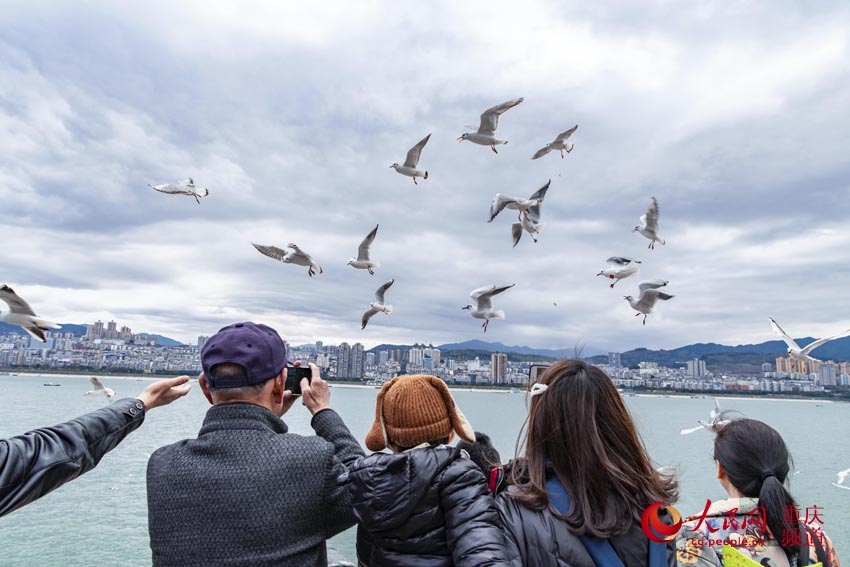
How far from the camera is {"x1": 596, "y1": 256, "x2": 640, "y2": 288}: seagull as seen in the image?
7156 mm

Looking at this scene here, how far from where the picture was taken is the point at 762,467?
2.94 m

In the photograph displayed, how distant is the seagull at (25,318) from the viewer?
128 inches

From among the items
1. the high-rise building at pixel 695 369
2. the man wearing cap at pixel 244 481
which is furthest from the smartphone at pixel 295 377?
the high-rise building at pixel 695 369

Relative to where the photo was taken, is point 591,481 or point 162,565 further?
point 591,481

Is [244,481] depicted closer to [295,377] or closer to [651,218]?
[295,377]

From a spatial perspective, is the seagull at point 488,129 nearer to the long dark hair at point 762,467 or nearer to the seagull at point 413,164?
the seagull at point 413,164

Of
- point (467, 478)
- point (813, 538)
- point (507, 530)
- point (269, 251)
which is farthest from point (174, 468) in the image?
point (269, 251)

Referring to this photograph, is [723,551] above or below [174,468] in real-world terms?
below

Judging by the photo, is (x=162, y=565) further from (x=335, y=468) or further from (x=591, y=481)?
(x=591, y=481)

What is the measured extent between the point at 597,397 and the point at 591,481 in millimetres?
310

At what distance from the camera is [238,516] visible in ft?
5.99

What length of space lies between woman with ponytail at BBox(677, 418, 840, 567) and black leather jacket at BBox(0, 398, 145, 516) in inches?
95.9

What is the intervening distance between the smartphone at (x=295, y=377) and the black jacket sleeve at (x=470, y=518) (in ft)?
2.72

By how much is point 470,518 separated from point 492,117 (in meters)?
8.16
